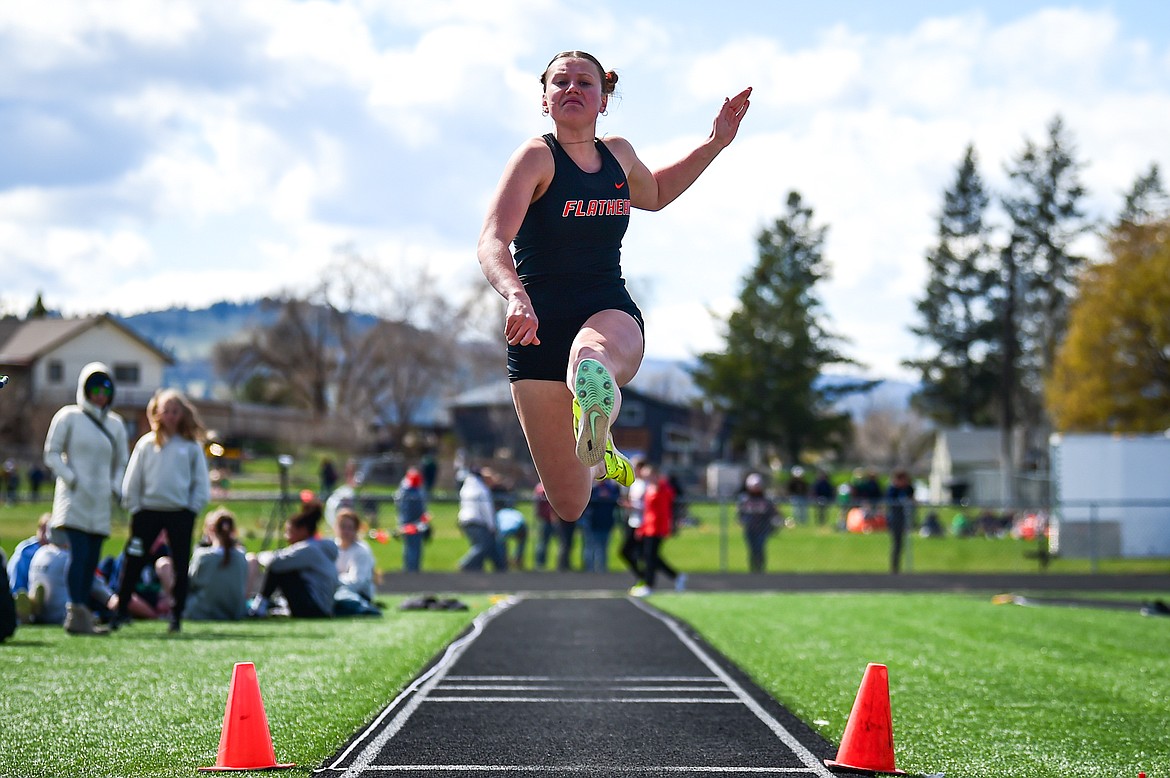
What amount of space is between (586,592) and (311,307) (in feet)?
178

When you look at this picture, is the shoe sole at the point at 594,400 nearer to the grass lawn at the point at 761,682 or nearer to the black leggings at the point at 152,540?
the grass lawn at the point at 761,682

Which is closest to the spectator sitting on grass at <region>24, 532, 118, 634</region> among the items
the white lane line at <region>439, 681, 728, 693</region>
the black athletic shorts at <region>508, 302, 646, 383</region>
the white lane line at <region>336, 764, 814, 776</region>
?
the white lane line at <region>439, 681, 728, 693</region>

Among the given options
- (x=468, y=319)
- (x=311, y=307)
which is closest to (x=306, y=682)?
(x=468, y=319)

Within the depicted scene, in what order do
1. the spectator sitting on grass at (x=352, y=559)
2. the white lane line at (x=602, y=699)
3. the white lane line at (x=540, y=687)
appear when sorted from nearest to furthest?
the white lane line at (x=602, y=699), the white lane line at (x=540, y=687), the spectator sitting on grass at (x=352, y=559)

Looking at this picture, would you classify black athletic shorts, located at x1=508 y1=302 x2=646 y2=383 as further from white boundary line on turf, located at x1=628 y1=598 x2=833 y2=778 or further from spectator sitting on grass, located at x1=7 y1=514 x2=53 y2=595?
spectator sitting on grass, located at x1=7 y1=514 x2=53 y2=595

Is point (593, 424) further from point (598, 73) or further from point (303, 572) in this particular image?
point (303, 572)

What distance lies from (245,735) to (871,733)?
261 cm

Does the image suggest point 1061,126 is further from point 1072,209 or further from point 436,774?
point 436,774

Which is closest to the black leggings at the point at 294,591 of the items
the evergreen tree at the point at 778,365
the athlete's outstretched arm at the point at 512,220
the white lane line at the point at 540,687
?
the white lane line at the point at 540,687

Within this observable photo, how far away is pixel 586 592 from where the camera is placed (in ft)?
63.5

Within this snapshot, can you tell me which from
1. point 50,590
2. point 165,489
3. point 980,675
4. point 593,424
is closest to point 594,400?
point 593,424

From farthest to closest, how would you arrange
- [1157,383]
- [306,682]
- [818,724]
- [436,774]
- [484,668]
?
[1157,383] < [484,668] < [306,682] < [818,724] < [436,774]

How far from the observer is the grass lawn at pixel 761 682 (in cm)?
583

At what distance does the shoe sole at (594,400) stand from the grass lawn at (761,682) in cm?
188
